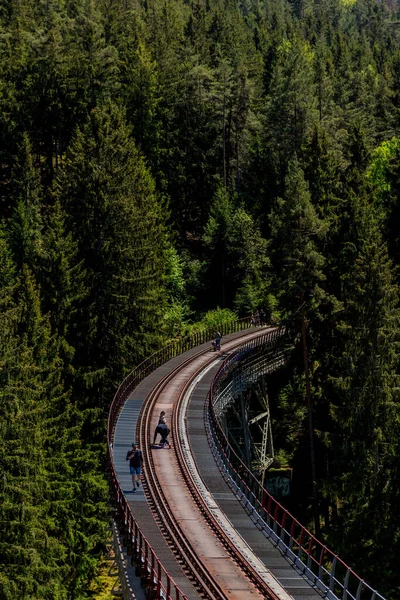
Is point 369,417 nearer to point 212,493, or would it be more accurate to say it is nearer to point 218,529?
point 212,493

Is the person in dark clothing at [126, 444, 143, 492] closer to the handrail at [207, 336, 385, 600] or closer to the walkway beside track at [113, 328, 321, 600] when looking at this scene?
the walkway beside track at [113, 328, 321, 600]

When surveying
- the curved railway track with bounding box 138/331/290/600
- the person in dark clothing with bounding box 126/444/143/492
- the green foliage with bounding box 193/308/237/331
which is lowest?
the curved railway track with bounding box 138/331/290/600

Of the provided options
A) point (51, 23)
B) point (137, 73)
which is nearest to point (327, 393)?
point (137, 73)

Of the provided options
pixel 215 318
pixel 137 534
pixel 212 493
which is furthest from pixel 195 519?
pixel 215 318

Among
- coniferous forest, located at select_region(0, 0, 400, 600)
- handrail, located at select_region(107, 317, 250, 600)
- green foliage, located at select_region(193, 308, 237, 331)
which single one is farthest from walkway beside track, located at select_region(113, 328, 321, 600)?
green foliage, located at select_region(193, 308, 237, 331)

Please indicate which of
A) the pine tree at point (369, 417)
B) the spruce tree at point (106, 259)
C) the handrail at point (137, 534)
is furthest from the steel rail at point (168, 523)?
the pine tree at point (369, 417)

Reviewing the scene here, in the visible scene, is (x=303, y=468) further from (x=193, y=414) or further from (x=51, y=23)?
(x=51, y=23)

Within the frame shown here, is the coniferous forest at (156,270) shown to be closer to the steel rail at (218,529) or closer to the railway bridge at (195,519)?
the railway bridge at (195,519)
